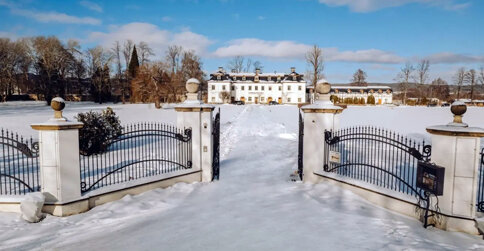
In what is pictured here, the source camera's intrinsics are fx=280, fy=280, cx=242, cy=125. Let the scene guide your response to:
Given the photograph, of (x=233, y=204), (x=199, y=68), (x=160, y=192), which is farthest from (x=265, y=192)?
(x=199, y=68)

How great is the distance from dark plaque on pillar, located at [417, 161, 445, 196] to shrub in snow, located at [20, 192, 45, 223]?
6683 millimetres

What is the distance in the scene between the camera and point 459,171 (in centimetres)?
461

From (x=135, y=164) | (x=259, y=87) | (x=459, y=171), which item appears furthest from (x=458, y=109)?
(x=259, y=87)

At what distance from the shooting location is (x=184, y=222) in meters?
4.88

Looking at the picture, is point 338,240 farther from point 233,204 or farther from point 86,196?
point 86,196

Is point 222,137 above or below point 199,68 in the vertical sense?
below

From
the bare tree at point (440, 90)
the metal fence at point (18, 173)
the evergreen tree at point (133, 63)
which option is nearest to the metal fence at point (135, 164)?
the metal fence at point (18, 173)

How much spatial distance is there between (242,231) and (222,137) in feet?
37.4

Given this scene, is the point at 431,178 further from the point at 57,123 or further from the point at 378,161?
the point at 57,123

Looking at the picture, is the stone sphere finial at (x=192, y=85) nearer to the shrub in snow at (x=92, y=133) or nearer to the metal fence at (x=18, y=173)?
the metal fence at (x=18, y=173)

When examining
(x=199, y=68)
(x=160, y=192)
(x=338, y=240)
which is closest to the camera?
(x=338, y=240)

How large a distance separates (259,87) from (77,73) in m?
44.9

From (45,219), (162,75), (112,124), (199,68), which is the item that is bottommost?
(45,219)

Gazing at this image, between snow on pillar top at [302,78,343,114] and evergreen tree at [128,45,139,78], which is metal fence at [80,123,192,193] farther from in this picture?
evergreen tree at [128,45,139,78]
